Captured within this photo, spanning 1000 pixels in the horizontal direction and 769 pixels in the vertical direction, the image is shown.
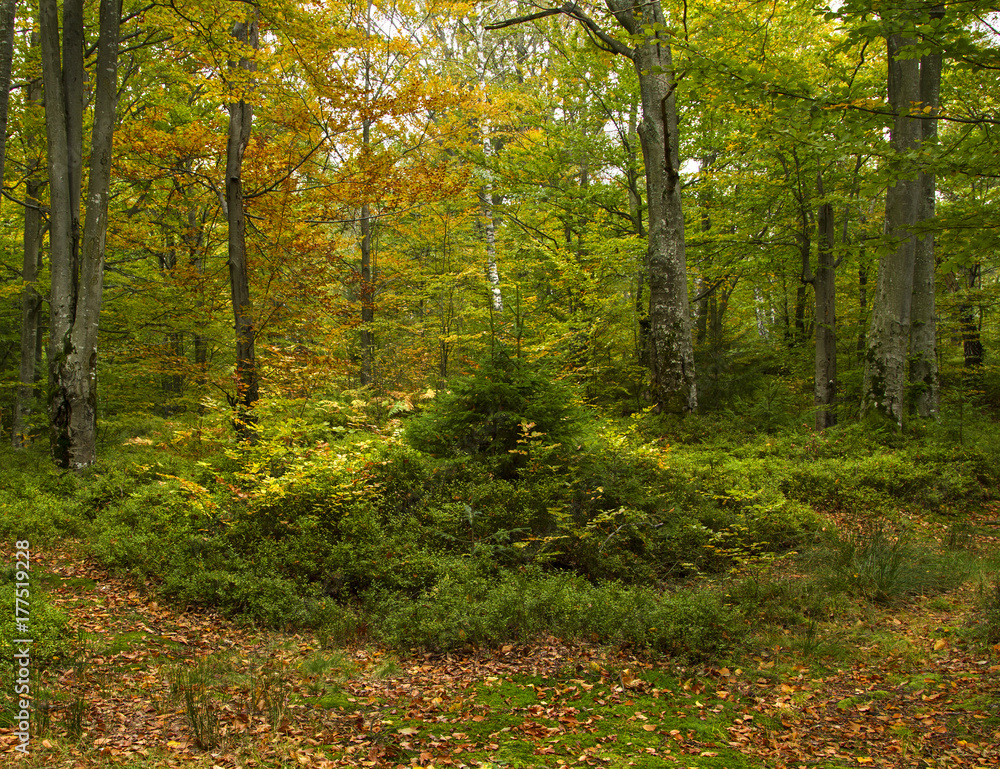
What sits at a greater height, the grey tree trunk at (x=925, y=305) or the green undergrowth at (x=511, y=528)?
the grey tree trunk at (x=925, y=305)

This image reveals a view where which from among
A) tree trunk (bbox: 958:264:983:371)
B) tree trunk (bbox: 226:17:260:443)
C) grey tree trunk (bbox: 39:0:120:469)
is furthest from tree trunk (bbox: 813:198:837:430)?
grey tree trunk (bbox: 39:0:120:469)

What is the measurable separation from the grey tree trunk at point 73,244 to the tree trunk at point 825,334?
11783 millimetres

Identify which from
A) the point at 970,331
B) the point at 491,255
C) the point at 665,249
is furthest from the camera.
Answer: the point at 970,331

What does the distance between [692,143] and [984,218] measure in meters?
10.5

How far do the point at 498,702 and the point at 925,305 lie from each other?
454 inches

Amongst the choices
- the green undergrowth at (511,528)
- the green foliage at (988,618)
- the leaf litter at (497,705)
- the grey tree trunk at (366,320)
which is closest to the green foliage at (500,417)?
the green undergrowth at (511,528)

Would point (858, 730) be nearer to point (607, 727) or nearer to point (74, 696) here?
point (607, 727)

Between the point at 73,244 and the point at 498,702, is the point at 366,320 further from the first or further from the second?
the point at 498,702

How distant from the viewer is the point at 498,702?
371cm

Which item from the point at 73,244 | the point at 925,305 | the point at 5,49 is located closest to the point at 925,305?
the point at 925,305

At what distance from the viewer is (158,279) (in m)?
12.7

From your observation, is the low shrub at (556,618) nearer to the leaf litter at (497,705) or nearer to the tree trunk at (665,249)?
the leaf litter at (497,705)

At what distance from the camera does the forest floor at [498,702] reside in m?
3.06

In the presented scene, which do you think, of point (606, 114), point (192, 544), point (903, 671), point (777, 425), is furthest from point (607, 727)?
point (606, 114)
